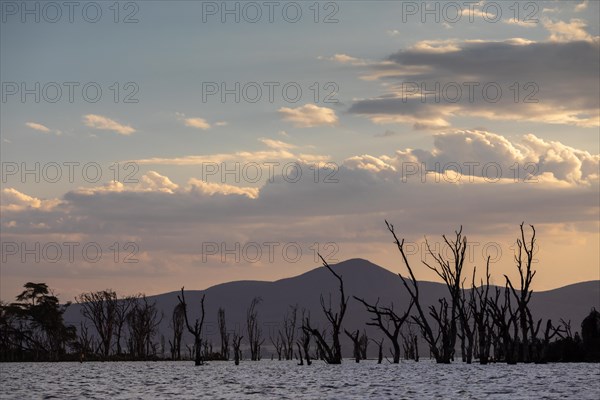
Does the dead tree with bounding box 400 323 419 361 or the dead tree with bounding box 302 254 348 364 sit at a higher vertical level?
the dead tree with bounding box 302 254 348 364

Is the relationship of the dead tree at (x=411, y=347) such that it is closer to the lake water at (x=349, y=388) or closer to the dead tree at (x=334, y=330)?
the dead tree at (x=334, y=330)

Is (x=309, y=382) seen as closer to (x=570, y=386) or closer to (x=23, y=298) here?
(x=570, y=386)

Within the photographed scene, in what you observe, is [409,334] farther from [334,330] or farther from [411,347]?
[334,330]

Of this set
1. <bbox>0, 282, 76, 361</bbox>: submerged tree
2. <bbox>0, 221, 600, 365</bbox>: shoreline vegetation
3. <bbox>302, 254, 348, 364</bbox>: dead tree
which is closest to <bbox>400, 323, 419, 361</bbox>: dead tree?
<bbox>0, 221, 600, 365</bbox>: shoreline vegetation

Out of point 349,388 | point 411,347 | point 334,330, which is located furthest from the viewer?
point 411,347

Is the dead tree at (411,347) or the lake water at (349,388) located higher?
the lake water at (349,388)

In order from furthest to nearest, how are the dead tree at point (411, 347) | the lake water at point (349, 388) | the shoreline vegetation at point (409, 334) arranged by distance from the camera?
the dead tree at point (411, 347) → the shoreline vegetation at point (409, 334) → the lake water at point (349, 388)

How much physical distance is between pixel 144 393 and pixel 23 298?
66.9m

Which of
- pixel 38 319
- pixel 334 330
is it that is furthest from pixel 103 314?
pixel 334 330

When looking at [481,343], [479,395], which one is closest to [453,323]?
[481,343]

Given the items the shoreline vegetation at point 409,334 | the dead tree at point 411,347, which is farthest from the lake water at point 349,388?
the dead tree at point 411,347

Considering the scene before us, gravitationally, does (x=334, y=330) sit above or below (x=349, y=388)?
above

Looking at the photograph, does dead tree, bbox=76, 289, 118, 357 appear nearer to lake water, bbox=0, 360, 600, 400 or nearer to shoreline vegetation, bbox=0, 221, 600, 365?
shoreline vegetation, bbox=0, 221, 600, 365

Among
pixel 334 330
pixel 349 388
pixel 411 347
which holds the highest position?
pixel 334 330
